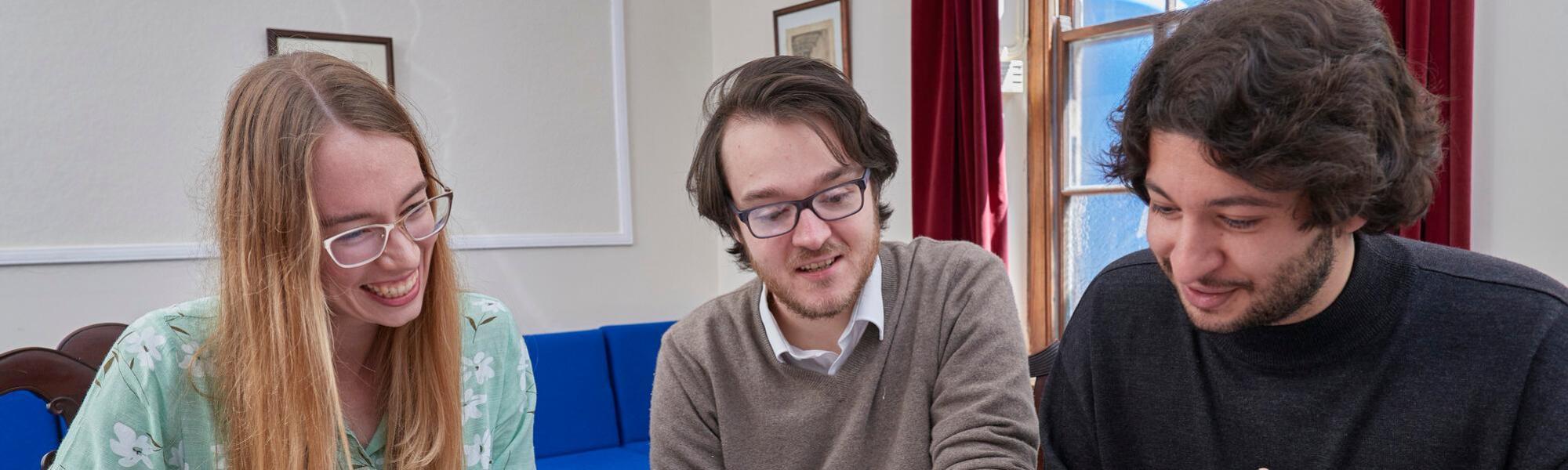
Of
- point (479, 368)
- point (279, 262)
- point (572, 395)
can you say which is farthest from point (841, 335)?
point (572, 395)

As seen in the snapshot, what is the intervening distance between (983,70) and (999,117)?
17 cm

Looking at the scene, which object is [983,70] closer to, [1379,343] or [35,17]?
[1379,343]

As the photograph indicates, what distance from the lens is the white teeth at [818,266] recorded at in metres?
1.56

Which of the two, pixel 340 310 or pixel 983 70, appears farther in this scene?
pixel 983 70

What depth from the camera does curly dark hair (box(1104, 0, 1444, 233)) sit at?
1134 millimetres

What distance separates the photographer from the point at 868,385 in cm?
159

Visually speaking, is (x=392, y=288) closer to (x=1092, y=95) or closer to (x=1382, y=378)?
(x=1382, y=378)

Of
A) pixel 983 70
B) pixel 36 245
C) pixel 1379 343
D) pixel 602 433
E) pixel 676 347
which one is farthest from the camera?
pixel 602 433

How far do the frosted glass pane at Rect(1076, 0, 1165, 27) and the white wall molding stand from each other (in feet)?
6.17

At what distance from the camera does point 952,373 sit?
1.55 metres

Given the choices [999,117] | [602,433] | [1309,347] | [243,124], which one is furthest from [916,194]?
[243,124]

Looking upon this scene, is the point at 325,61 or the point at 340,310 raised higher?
the point at 325,61

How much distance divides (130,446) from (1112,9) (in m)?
3.13

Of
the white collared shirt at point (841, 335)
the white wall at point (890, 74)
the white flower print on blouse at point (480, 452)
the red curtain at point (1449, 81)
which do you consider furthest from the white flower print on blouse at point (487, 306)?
the white wall at point (890, 74)
